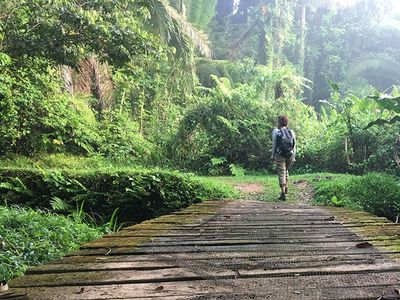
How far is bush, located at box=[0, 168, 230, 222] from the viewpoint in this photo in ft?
25.7

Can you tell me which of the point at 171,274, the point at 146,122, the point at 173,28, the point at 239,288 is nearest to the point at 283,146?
the point at 171,274

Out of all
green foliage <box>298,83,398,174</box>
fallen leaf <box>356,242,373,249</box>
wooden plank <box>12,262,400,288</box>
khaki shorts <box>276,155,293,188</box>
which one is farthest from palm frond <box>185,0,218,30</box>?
wooden plank <box>12,262,400,288</box>

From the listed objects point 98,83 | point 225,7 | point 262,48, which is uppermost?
point 225,7

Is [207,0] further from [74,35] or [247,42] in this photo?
[74,35]

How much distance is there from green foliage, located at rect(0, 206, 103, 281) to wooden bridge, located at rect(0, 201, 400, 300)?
137 cm

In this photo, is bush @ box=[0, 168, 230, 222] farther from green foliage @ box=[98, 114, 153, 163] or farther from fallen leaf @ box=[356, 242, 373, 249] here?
green foliage @ box=[98, 114, 153, 163]

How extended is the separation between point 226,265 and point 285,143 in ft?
18.6

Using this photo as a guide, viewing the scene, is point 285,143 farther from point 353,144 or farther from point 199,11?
point 199,11

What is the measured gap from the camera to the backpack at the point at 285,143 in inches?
315

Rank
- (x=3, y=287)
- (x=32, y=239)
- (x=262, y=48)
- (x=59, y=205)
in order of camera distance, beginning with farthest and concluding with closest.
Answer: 1. (x=262, y=48)
2. (x=59, y=205)
3. (x=32, y=239)
4. (x=3, y=287)

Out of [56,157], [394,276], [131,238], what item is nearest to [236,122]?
[56,157]

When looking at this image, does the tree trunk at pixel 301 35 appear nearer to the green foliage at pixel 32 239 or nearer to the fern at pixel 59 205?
the fern at pixel 59 205

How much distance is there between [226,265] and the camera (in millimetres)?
2543

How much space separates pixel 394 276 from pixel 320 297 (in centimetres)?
60
